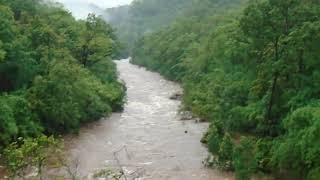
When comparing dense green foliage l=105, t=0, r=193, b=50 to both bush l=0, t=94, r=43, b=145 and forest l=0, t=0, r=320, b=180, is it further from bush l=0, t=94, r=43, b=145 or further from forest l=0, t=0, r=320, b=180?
bush l=0, t=94, r=43, b=145

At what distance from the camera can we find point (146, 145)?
36.0 m

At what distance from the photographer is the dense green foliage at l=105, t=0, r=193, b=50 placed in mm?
147250

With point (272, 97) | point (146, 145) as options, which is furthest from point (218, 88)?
point (272, 97)

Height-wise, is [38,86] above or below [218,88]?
above

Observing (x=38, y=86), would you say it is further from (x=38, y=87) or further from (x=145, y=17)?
(x=145, y=17)

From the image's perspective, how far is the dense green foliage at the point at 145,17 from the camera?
147250mm

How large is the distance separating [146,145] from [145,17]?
131 meters

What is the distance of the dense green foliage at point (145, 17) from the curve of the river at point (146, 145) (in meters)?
94.7

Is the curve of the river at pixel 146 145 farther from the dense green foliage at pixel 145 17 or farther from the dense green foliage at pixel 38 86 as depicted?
the dense green foliage at pixel 145 17

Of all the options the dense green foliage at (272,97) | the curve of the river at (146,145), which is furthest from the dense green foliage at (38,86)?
the dense green foliage at (272,97)

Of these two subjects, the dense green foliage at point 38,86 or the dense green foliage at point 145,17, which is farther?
the dense green foliage at point 145,17

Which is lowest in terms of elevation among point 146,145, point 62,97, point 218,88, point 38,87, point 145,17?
point 146,145

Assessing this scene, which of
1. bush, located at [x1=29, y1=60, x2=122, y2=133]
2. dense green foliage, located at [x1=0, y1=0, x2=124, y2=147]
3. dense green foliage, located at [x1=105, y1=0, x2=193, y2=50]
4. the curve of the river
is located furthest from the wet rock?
dense green foliage, located at [x1=105, y1=0, x2=193, y2=50]

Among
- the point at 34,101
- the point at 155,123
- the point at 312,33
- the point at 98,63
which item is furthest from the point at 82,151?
the point at 98,63
